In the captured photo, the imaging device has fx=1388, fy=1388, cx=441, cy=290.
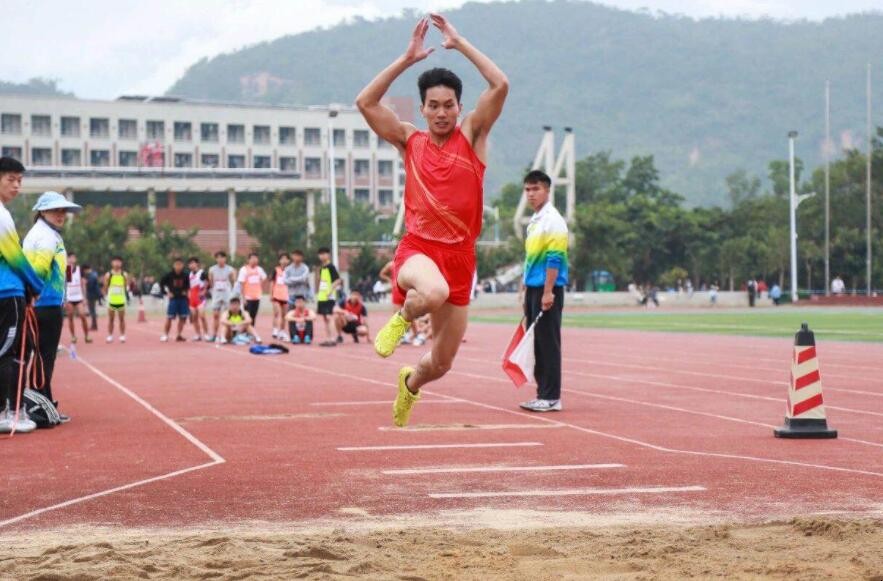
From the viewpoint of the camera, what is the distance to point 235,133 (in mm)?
116375

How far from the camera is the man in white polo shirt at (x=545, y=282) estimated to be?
1243cm

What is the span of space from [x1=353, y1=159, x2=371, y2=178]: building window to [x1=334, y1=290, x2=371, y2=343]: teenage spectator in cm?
10171

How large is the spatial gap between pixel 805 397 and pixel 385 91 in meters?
4.28

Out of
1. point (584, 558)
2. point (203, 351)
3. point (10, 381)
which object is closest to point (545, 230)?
point (10, 381)

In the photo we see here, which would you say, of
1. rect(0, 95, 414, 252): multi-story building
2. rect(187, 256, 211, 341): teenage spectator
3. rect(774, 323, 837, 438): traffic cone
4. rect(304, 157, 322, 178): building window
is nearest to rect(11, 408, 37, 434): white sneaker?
rect(774, 323, 837, 438): traffic cone

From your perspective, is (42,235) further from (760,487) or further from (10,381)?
(760,487)

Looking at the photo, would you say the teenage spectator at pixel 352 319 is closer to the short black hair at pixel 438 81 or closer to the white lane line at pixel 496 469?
the white lane line at pixel 496 469

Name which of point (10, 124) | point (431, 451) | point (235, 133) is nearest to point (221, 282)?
point (431, 451)

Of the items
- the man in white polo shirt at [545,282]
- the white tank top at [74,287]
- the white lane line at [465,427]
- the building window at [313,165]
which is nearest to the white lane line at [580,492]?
the white lane line at [465,427]

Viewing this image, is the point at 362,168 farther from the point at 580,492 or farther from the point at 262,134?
the point at 580,492

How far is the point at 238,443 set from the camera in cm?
1033

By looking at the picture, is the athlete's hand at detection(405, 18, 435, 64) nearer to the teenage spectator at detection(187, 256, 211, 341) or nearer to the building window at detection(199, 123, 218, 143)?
the teenage spectator at detection(187, 256, 211, 341)

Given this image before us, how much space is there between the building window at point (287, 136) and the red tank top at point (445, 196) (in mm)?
112898

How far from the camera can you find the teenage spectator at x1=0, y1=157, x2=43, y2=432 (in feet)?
35.3
